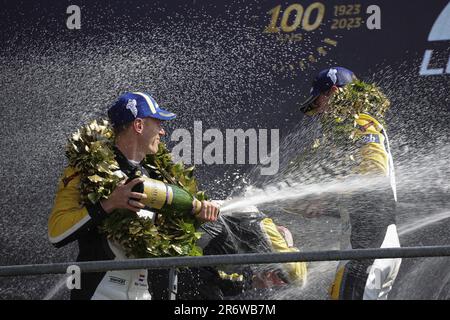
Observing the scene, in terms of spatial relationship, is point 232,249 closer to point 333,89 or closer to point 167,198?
point 167,198

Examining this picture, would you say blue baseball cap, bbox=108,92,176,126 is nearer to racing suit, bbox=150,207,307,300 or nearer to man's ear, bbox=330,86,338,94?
racing suit, bbox=150,207,307,300

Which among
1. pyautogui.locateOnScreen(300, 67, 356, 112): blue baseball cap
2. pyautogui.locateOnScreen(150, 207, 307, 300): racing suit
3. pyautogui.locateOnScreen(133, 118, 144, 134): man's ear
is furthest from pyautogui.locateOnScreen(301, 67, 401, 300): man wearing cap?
pyautogui.locateOnScreen(133, 118, 144, 134): man's ear

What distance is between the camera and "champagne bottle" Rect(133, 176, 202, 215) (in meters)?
4.62

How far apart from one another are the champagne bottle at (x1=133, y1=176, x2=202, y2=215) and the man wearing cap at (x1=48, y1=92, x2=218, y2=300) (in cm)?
3

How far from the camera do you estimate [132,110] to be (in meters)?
4.91

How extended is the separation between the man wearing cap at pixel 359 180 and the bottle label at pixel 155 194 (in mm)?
1184

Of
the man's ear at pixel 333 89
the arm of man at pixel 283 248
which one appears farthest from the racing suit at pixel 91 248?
the man's ear at pixel 333 89

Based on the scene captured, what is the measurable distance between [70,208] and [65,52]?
179 cm

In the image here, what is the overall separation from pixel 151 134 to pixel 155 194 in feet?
1.27

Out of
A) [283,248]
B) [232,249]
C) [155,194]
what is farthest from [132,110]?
[283,248]

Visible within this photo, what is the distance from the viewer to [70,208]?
4.70 meters

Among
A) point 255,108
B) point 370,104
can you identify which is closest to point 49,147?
point 255,108

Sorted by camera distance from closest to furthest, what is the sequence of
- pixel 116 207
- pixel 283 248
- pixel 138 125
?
pixel 116 207
pixel 138 125
pixel 283 248
